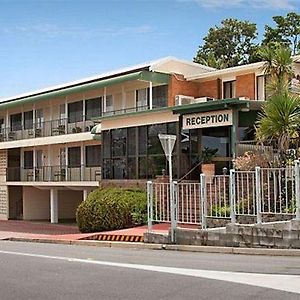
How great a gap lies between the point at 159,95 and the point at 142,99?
1.04 metres

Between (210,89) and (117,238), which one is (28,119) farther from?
(117,238)

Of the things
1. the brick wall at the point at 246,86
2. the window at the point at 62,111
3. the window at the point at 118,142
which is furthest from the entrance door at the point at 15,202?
the brick wall at the point at 246,86

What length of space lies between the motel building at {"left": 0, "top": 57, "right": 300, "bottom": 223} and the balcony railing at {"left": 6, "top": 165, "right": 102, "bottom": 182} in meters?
0.06

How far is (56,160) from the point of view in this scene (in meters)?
39.5

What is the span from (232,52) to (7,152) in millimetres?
20771

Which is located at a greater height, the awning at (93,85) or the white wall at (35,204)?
the awning at (93,85)

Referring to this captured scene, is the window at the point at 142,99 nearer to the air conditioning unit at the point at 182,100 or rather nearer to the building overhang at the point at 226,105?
the air conditioning unit at the point at 182,100

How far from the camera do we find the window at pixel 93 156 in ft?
117

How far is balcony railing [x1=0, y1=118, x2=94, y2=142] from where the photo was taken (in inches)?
1436

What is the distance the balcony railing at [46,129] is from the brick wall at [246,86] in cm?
946

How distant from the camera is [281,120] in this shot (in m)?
18.9

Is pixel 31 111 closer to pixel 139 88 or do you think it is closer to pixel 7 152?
pixel 7 152

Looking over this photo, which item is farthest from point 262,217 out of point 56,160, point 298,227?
point 56,160

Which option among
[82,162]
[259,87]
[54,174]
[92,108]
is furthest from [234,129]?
[54,174]
